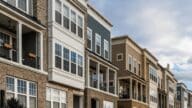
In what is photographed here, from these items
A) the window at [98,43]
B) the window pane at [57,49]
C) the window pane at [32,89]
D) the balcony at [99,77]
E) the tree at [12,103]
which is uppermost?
the window at [98,43]

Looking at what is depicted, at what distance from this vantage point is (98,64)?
4347cm

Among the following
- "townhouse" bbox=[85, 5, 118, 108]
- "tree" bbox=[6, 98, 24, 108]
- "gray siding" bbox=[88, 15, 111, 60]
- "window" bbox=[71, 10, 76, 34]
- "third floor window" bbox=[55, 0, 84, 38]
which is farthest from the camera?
"gray siding" bbox=[88, 15, 111, 60]

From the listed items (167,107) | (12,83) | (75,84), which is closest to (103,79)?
(75,84)

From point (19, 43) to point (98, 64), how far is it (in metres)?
15.5

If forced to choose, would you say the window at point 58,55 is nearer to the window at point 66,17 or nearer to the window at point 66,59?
the window at point 66,59

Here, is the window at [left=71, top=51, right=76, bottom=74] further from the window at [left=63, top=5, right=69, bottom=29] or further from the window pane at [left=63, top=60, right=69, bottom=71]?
the window at [left=63, top=5, right=69, bottom=29]

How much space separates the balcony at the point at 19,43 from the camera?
2945 centimetres

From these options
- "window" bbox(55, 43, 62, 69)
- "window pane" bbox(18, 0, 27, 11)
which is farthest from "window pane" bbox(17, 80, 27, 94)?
"window pane" bbox(18, 0, 27, 11)

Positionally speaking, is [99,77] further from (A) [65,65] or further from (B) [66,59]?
(A) [65,65]

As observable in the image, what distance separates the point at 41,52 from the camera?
1262 inches

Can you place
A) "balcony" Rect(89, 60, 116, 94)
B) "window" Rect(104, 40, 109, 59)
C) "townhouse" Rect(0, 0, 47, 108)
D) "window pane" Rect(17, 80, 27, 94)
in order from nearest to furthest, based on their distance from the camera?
"townhouse" Rect(0, 0, 47, 108), "window pane" Rect(17, 80, 27, 94), "balcony" Rect(89, 60, 116, 94), "window" Rect(104, 40, 109, 59)

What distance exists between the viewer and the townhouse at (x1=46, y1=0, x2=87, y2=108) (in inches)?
A: 1314

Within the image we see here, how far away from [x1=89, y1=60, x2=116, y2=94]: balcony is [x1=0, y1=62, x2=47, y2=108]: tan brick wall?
10080 mm

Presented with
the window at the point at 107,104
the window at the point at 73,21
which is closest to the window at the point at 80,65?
the window at the point at 73,21
